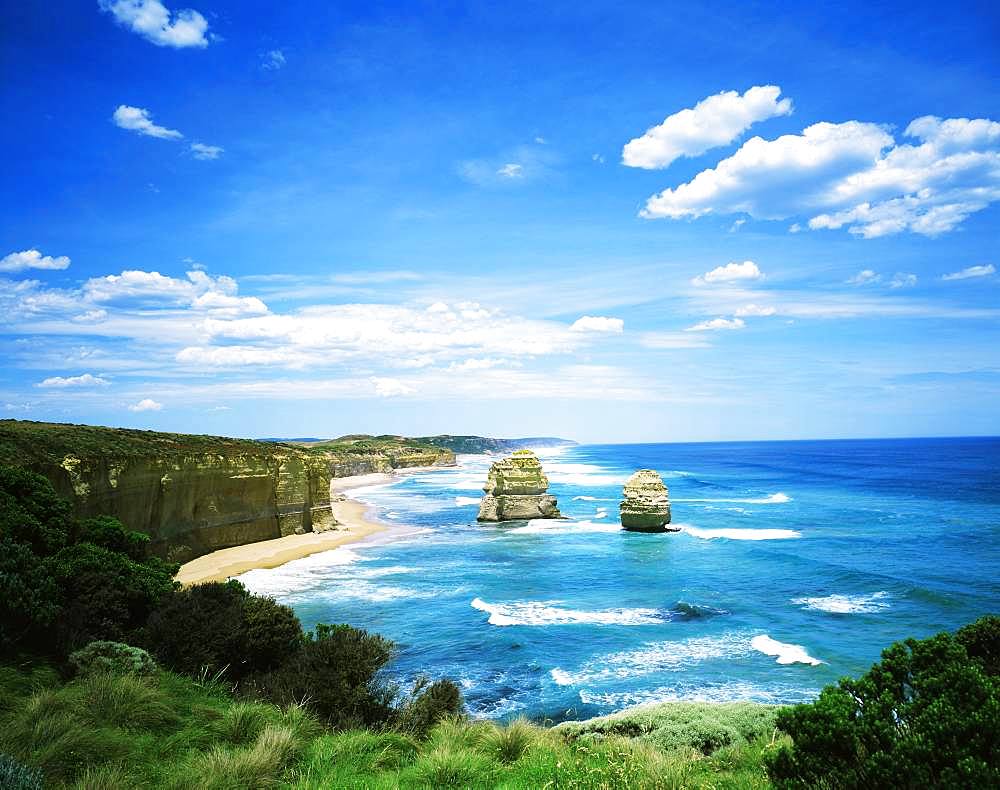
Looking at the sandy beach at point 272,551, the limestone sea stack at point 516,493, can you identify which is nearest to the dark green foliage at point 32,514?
the sandy beach at point 272,551

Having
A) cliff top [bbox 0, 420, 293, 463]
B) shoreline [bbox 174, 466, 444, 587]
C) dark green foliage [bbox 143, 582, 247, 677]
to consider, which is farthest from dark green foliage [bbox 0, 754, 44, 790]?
cliff top [bbox 0, 420, 293, 463]

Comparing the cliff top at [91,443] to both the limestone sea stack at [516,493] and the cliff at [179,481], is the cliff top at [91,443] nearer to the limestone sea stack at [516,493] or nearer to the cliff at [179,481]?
the cliff at [179,481]

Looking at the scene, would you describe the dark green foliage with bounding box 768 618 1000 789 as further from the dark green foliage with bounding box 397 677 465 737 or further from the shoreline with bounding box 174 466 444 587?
the shoreline with bounding box 174 466 444 587

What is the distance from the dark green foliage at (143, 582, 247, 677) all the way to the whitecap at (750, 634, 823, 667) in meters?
17.1

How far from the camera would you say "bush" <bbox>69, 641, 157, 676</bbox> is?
10875 mm

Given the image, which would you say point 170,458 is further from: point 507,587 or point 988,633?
point 988,633

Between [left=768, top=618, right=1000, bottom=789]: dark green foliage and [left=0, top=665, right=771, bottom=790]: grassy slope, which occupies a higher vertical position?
[left=768, top=618, right=1000, bottom=789]: dark green foliage

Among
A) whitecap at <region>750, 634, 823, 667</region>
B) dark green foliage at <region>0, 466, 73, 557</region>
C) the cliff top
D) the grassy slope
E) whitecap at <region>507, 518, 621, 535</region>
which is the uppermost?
the cliff top

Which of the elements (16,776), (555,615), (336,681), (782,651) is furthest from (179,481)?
(782,651)

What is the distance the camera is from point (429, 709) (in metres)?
12.7

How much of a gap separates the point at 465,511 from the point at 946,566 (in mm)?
41519

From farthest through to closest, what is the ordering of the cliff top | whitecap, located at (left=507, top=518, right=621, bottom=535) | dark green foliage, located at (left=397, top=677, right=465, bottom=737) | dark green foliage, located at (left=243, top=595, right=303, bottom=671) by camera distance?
whitecap, located at (left=507, top=518, right=621, bottom=535) < the cliff top < dark green foliage, located at (left=243, top=595, right=303, bottom=671) < dark green foliage, located at (left=397, top=677, right=465, bottom=737)

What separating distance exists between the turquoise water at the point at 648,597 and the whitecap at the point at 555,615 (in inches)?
5.2

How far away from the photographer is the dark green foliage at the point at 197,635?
13.1 m
